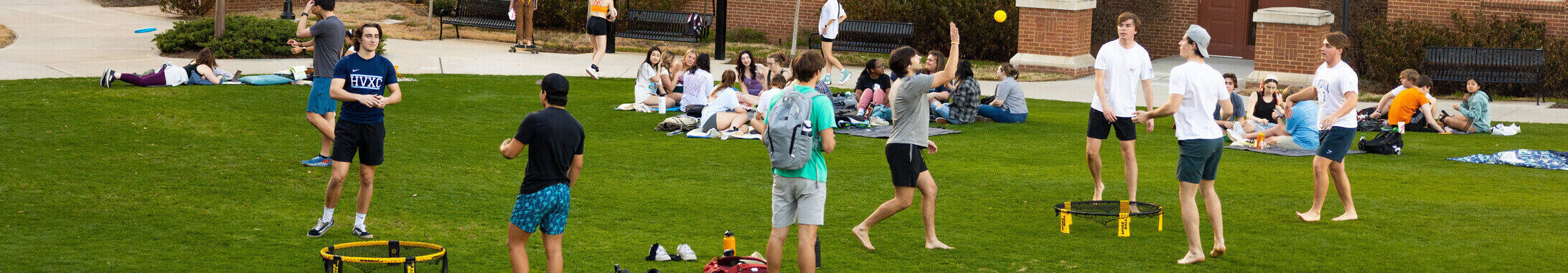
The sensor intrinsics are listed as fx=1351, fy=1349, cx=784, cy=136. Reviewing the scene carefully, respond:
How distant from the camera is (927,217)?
26.3 feet

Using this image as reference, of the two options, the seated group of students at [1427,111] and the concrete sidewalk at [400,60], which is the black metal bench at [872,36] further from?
the seated group of students at [1427,111]

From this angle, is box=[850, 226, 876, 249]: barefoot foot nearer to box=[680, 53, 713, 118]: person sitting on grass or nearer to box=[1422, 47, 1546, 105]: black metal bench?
box=[680, 53, 713, 118]: person sitting on grass

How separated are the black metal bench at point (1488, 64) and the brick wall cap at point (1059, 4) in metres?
4.96

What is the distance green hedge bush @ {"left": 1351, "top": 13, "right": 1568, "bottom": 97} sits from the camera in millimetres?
19141

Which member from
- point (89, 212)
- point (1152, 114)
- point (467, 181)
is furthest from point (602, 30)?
point (1152, 114)

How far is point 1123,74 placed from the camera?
9656 millimetres

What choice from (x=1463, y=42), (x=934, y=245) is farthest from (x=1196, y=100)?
(x=1463, y=42)

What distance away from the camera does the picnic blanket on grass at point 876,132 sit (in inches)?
538

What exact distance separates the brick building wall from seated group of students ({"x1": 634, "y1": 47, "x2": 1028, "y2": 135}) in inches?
336

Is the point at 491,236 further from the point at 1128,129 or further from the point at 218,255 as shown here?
the point at 1128,129

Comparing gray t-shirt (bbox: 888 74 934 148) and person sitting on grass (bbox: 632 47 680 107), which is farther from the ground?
gray t-shirt (bbox: 888 74 934 148)

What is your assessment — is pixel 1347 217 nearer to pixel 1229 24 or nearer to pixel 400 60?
pixel 400 60

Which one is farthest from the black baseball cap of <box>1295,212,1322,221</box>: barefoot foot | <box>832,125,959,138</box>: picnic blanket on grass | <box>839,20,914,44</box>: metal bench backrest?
<box>839,20,914,44</box>: metal bench backrest

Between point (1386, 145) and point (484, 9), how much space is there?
17234 mm
